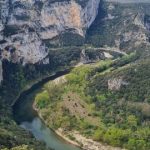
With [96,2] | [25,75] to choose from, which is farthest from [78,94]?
[96,2]

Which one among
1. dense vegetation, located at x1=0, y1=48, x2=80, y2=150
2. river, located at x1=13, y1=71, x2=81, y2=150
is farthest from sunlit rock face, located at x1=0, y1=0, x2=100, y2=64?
river, located at x1=13, y1=71, x2=81, y2=150

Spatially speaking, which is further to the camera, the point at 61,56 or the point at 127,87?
the point at 61,56

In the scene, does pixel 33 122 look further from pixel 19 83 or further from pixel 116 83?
pixel 19 83

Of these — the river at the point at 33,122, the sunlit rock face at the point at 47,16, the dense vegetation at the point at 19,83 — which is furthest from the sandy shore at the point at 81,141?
the sunlit rock face at the point at 47,16

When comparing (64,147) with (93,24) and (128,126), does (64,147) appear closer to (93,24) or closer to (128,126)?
(128,126)

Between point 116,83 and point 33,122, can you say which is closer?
point 33,122

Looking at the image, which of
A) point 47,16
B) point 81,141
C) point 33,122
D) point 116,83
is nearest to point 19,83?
point 33,122

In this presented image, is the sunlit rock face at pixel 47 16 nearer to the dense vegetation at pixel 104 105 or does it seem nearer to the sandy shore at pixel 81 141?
the dense vegetation at pixel 104 105
